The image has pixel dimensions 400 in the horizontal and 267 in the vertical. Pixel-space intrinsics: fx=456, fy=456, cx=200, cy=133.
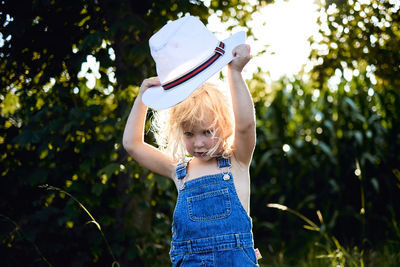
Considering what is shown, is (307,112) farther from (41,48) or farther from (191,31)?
(191,31)

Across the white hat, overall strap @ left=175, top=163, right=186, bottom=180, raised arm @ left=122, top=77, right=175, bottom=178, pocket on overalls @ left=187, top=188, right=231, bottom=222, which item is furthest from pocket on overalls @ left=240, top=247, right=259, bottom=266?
the white hat

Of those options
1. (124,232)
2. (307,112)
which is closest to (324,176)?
(307,112)

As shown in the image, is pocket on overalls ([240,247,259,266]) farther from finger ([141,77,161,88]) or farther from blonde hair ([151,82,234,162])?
finger ([141,77,161,88])

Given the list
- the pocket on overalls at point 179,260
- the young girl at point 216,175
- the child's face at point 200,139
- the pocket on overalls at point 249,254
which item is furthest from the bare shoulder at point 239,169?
the pocket on overalls at point 179,260

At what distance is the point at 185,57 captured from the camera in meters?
1.69

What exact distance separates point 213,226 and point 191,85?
51cm

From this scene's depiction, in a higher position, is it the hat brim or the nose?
the hat brim

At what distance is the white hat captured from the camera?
5.35ft

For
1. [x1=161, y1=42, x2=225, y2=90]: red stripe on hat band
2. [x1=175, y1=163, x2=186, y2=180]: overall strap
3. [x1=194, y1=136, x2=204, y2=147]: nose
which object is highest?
[x1=161, y1=42, x2=225, y2=90]: red stripe on hat band

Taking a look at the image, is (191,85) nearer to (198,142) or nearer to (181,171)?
(198,142)

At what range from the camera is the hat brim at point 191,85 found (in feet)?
5.22

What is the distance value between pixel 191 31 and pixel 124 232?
1.46 m

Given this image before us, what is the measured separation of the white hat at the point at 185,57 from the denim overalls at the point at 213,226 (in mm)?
323

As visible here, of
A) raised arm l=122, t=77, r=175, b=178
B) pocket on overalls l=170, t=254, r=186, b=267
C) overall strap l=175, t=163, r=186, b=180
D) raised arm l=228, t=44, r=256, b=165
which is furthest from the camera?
raised arm l=122, t=77, r=175, b=178
